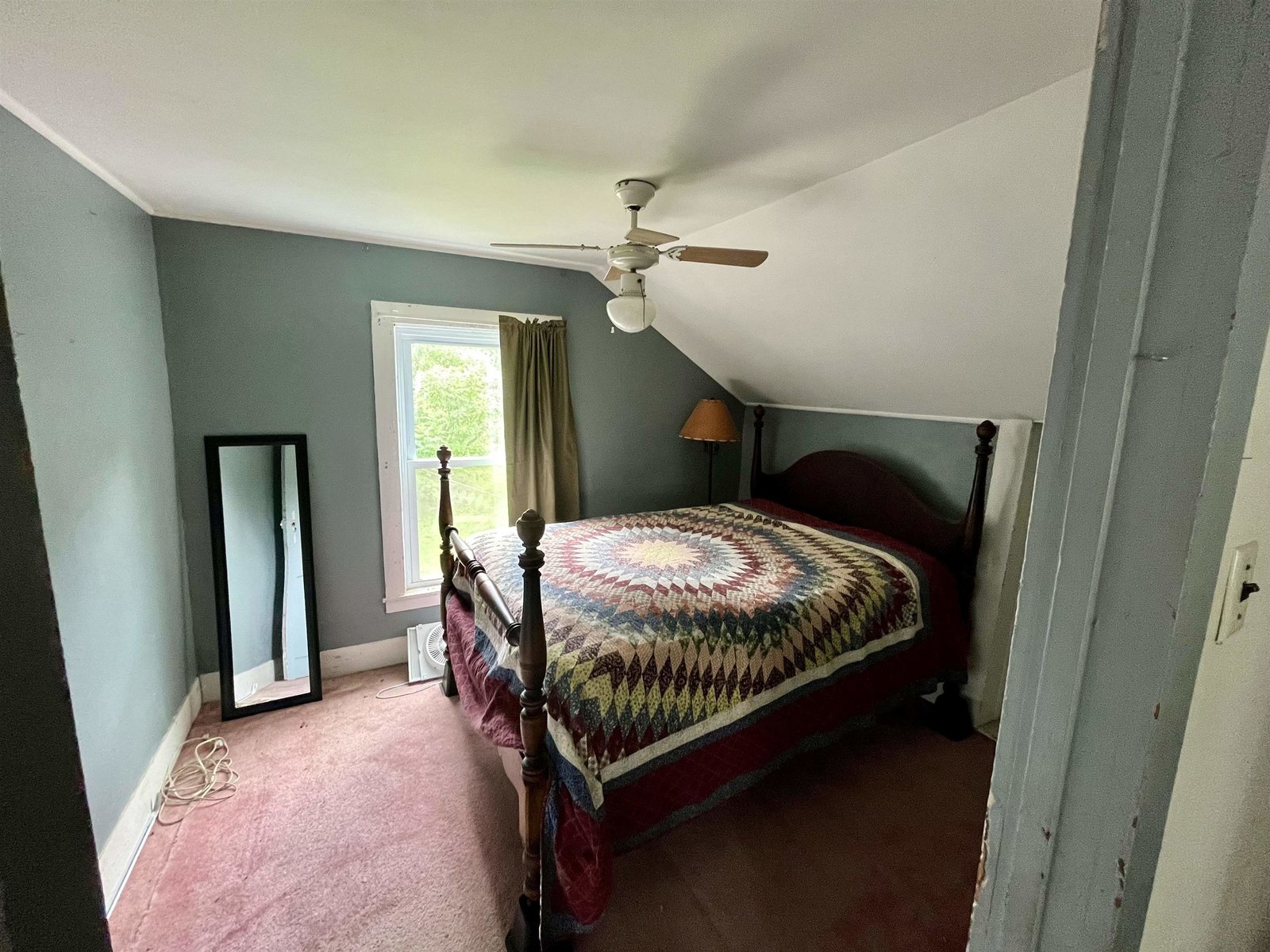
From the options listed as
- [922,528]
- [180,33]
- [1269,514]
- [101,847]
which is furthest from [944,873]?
[180,33]

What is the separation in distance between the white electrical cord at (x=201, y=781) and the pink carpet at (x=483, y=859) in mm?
51

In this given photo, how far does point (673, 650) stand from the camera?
171 centimetres

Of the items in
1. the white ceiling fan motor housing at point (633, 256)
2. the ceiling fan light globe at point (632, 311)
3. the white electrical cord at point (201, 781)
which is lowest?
the white electrical cord at point (201, 781)

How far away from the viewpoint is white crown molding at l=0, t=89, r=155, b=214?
1.46m

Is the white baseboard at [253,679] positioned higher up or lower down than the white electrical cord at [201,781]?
higher up

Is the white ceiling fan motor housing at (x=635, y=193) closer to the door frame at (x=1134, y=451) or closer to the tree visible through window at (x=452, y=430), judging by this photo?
the tree visible through window at (x=452, y=430)

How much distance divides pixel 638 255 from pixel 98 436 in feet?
6.39

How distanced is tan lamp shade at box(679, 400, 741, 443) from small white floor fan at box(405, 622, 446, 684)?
1992mm

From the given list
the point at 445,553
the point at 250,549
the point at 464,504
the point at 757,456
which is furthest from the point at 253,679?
the point at 757,456

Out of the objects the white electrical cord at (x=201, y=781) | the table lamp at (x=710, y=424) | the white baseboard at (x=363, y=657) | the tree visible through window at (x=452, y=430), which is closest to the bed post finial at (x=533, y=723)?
the white electrical cord at (x=201, y=781)

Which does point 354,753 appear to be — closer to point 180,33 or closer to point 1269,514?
point 180,33

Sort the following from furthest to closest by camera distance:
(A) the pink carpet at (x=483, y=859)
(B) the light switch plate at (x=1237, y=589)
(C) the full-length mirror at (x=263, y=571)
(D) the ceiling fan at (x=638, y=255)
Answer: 1. (C) the full-length mirror at (x=263, y=571)
2. (D) the ceiling fan at (x=638, y=255)
3. (A) the pink carpet at (x=483, y=859)
4. (B) the light switch plate at (x=1237, y=589)

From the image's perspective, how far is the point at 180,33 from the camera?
1146mm

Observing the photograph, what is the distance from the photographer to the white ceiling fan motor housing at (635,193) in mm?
1890
